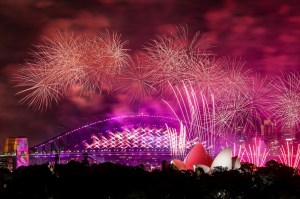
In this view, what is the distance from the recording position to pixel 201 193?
3575cm

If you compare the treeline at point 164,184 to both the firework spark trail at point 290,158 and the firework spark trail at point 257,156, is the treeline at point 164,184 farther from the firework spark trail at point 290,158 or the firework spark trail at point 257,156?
the firework spark trail at point 290,158

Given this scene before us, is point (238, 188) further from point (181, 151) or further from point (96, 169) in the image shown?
point (181, 151)

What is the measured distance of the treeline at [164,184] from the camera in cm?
3462

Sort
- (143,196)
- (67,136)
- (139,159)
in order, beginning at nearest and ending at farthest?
(143,196) < (139,159) < (67,136)

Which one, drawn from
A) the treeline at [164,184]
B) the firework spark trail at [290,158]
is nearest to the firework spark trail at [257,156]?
the firework spark trail at [290,158]

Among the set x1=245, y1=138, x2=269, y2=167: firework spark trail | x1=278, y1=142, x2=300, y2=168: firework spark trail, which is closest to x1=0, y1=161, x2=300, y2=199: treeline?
x1=245, y1=138, x2=269, y2=167: firework spark trail

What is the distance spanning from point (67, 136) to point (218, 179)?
11008 centimetres

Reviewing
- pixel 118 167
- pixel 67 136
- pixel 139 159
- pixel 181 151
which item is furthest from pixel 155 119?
pixel 118 167

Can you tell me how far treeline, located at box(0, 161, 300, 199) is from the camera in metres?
34.6

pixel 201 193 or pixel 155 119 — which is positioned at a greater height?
pixel 155 119

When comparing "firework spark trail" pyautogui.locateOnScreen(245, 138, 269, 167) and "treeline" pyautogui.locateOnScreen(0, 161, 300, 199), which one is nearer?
"treeline" pyautogui.locateOnScreen(0, 161, 300, 199)

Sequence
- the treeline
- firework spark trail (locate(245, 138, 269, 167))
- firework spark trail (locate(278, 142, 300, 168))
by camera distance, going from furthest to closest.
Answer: firework spark trail (locate(278, 142, 300, 168)), firework spark trail (locate(245, 138, 269, 167)), the treeline

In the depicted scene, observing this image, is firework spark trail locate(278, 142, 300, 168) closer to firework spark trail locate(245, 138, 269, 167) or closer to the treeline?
firework spark trail locate(245, 138, 269, 167)

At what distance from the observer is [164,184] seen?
34250mm
